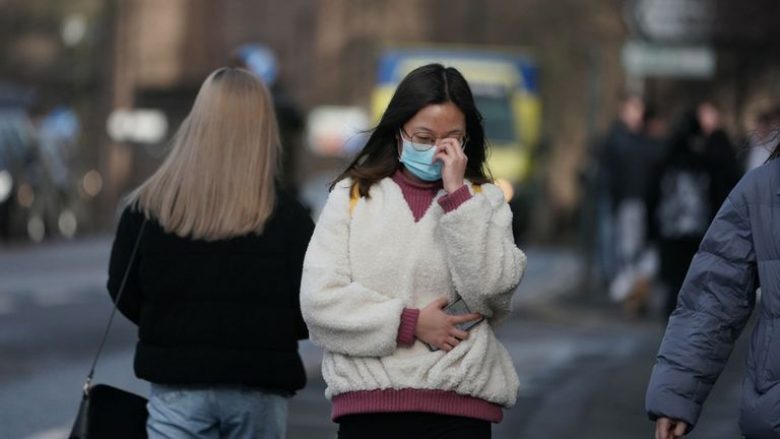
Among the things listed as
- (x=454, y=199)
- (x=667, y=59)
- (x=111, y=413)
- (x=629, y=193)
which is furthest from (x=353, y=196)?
(x=667, y=59)

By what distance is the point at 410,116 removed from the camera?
5.54 metres

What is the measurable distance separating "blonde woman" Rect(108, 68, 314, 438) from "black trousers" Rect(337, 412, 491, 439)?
0.84 m

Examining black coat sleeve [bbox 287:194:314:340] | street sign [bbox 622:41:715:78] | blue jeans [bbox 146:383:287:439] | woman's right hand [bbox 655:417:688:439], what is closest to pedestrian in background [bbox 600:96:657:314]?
street sign [bbox 622:41:715:78]

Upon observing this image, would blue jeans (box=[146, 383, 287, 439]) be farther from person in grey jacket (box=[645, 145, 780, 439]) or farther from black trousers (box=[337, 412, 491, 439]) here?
person in grey jacket (box=[645, 145, 780, 439])

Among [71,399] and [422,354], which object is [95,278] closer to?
[71,399]

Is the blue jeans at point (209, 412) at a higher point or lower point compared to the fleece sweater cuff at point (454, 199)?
lower

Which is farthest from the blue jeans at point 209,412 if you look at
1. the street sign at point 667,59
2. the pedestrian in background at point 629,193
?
the street sign at point 667,59

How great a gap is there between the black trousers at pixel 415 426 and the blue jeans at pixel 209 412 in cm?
86

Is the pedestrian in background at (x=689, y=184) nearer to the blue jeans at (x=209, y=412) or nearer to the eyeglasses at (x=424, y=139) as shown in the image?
the blue jeans at (x=209, y=412)

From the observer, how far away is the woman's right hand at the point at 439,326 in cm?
539

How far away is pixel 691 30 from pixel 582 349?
21.7 ft

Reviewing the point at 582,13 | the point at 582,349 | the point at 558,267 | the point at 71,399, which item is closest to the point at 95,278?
the point at 558,267

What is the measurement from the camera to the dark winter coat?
20.5 feet

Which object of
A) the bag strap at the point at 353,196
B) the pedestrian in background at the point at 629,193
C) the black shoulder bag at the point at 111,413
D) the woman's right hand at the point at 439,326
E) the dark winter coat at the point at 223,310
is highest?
the bag strap at the point at 353,196
